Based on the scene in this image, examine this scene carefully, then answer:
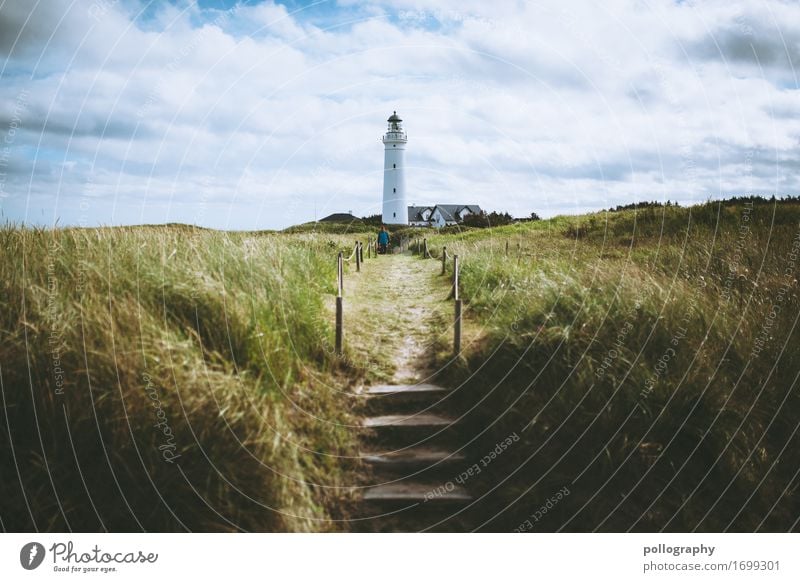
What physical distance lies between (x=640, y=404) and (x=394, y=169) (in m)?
64.0

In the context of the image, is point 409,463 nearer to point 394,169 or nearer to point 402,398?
point 402,398

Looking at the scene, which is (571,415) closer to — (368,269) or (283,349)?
(283,349)

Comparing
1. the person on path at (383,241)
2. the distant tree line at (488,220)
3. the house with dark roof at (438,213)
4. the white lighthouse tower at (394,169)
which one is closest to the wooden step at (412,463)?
the person on path at (383,241)

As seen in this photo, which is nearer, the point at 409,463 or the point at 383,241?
the point at 409,463

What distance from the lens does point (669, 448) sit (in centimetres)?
564

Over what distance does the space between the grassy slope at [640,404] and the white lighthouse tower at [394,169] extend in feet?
202

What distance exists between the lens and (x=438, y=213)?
114 metres

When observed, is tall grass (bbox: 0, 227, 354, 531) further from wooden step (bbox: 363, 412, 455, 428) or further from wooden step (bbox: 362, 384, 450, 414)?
wooden step (bbox: 362, 384, 450, 414)

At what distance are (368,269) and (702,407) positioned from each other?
50.0 feet

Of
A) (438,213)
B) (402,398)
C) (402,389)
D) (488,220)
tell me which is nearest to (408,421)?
(402,398)

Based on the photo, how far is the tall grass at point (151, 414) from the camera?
4.71m

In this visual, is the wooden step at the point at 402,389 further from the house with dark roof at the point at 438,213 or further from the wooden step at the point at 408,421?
the house with dark roof at the point at 438,213

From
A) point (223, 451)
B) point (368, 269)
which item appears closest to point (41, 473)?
point (223, 451)

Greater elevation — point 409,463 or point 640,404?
point 640,404
